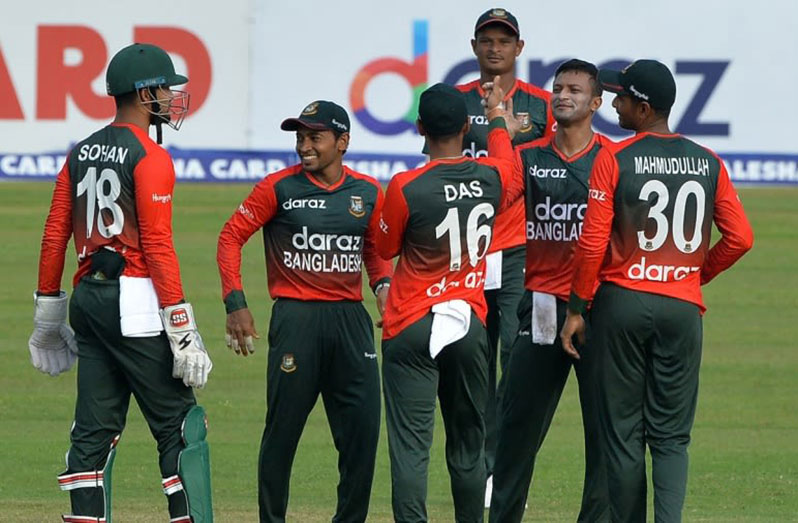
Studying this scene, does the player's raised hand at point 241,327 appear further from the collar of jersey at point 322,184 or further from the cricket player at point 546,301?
the cricket player at point 546,301

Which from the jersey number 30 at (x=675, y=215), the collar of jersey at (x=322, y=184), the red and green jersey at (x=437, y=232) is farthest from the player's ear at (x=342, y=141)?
the jersey number 30 at (x=675, y=215)

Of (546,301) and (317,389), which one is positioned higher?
(546,301)

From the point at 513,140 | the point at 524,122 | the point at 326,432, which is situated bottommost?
the point at 326,432

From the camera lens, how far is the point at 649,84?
7047 mm

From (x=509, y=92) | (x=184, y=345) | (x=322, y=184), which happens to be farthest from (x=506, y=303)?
(x=184, y=345)

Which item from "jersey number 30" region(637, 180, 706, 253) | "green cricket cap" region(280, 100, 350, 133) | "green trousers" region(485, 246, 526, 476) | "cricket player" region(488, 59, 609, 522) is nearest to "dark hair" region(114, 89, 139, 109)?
"green cricket cap" region(280, 100, 350, 133)

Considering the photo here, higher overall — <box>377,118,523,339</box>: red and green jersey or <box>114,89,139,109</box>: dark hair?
<box>114,89,139,109</box>: dark hair

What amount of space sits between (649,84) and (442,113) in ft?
3.01

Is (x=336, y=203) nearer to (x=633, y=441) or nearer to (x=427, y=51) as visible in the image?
(x=633, y=441)

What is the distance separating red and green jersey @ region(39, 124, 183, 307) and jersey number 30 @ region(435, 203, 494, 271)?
121 cm

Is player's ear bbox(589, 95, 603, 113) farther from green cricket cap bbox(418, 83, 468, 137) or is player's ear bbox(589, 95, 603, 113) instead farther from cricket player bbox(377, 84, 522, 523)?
green cricket cap bbox(418, 83, 468, 137)

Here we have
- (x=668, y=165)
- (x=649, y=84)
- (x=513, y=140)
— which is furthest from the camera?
(x=513, y=140)

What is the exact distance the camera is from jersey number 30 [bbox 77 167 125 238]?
Answer: 698cm

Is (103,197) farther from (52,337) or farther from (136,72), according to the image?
(52,337)
